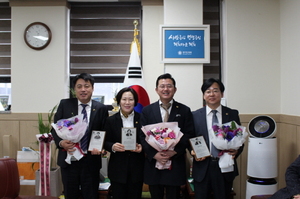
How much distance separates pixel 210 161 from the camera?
2098mm

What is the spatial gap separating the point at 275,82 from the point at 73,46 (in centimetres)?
273

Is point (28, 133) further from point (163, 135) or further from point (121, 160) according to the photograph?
point (163, 135)

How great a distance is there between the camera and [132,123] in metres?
2.23

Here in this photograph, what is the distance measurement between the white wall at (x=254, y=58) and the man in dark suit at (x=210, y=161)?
1.20m

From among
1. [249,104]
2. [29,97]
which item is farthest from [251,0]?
[29,97]

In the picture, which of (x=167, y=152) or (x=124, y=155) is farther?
(x=124, y=155)

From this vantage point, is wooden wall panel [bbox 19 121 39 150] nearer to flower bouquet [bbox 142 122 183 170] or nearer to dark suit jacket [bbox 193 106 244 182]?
flower bouquet [bbox 142 122 183 170]

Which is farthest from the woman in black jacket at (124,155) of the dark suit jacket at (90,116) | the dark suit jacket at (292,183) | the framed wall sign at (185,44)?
the framed wall sign at (185,44)

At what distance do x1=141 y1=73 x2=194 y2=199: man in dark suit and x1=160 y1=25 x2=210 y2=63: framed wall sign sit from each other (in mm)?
Answer: 1194

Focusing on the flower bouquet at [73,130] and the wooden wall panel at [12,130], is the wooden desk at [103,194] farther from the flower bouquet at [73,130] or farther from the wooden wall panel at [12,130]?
the wooden wall panel at [12,130]

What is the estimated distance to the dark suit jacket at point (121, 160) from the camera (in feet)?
6.98

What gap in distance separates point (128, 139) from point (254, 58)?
2086 millimetres

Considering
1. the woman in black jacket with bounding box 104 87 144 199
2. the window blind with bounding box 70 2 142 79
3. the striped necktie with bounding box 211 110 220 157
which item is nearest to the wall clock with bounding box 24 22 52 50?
the window blind with bounding box 70 2 142 79

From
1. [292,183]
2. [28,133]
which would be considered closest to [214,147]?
[292,183]
